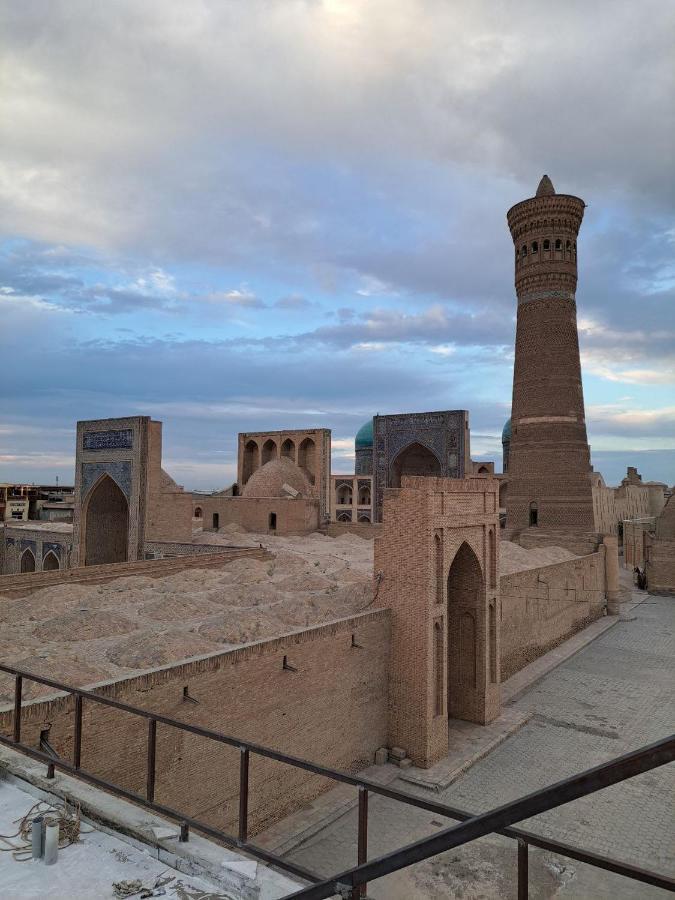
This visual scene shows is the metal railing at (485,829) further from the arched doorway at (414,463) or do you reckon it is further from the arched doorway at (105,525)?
the arched doorway at (414,463)

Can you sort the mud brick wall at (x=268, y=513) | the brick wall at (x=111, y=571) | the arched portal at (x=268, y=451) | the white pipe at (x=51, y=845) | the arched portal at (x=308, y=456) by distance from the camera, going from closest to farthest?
the white pipe at (x=51, y=845) < the brick wall at (x=111, y=571) < the mud brick wall at (x=268, y=513) < the arched portal at (x=308, y=456) < the arched portal at (x=268, y=451)

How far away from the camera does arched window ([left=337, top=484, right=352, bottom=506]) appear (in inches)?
1610

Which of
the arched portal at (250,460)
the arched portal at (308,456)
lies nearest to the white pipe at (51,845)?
the arched portal at (308,456)

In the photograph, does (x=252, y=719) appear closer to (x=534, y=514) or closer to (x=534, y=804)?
(x=534, y=804)

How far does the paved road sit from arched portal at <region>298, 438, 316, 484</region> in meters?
17.4

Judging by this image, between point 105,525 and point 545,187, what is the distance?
19013 millimetres

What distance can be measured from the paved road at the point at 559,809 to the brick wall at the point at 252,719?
80cm

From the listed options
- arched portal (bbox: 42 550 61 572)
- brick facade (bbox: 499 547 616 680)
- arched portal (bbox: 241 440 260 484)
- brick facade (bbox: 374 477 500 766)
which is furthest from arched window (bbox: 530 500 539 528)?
arched portal (bbox: 42 550 61 572)

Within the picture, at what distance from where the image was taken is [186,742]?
645 centimetres

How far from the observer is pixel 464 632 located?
1142 cm

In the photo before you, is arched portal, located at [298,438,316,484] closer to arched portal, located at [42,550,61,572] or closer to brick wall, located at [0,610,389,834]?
arched portal, located at [42,550,61,572]

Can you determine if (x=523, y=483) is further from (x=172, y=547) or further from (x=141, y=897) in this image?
(x=141, y=897)

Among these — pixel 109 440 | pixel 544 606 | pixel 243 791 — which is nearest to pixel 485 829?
pixel 243 791

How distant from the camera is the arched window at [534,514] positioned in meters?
22.3
